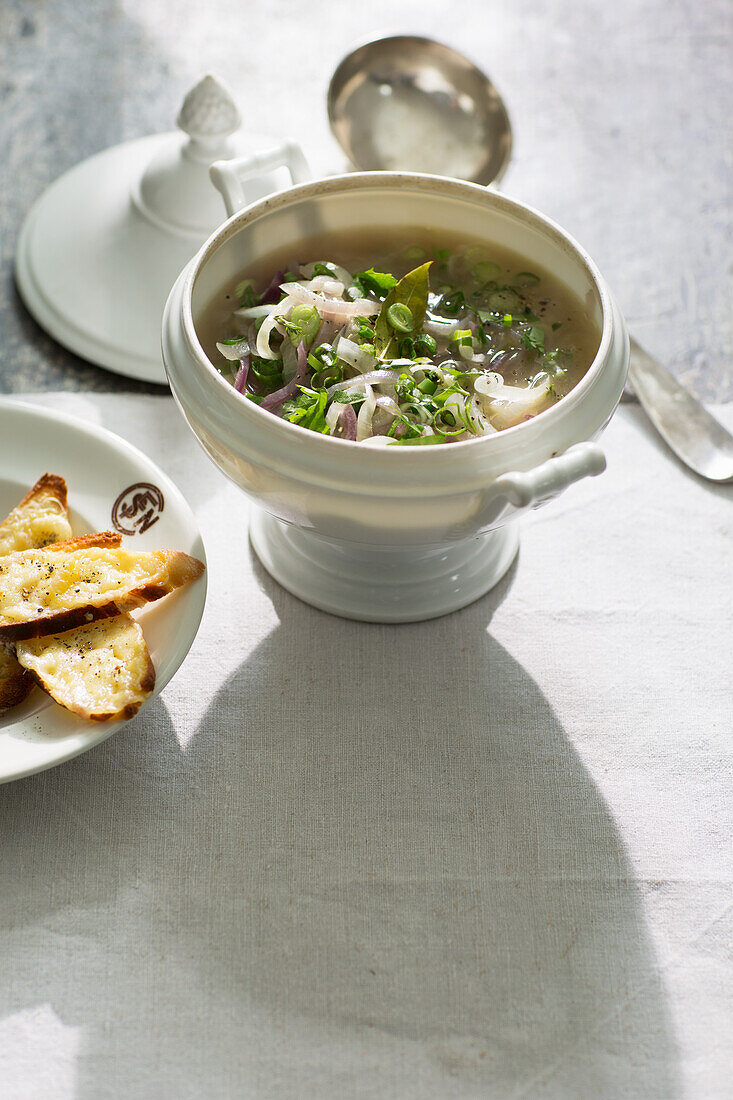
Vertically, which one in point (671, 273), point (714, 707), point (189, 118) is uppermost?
point (189, 118)

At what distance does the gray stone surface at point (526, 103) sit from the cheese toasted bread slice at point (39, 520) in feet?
1.19

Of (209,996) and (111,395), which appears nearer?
(209,996)

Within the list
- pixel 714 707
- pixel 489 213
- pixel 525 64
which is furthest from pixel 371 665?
pixel 525 64

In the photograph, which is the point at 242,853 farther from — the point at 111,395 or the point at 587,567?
the point at 111,395

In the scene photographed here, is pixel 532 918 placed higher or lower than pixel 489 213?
lower

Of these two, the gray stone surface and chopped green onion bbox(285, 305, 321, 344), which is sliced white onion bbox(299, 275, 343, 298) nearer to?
chopped green onion bbox(285, 305, 321, 344)

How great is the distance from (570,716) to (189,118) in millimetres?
952

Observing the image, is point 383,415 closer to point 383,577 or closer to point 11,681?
point 383,577

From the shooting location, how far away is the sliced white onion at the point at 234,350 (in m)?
1.01

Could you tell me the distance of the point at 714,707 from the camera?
1050 millimetres

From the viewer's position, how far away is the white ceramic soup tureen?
2.78 feet

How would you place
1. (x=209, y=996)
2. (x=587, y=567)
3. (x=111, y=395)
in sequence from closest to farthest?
(x=209, y=996) → (x=587, y=567) → (x=111, y=395)

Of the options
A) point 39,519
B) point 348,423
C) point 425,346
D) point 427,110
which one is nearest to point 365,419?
point 348,423

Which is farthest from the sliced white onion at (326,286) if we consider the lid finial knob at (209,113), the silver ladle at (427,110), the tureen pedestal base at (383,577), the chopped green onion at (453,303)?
the silver ladle at (427,110)
